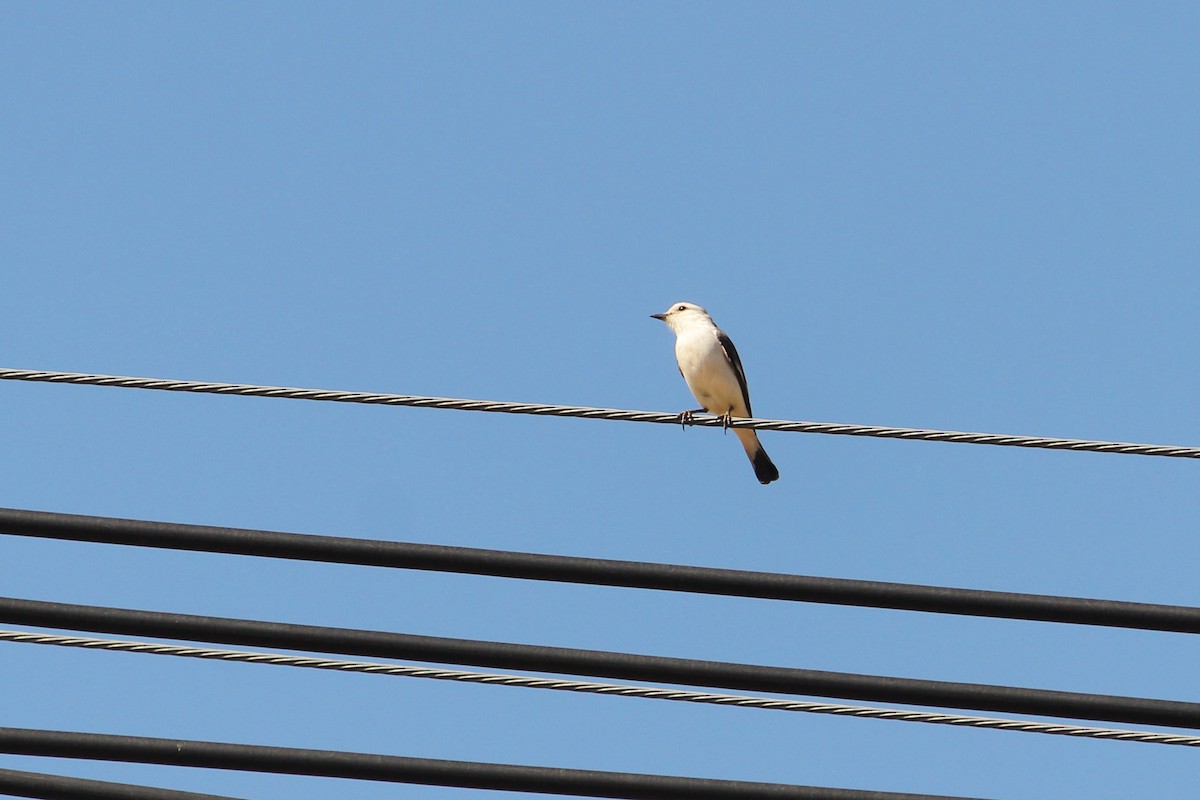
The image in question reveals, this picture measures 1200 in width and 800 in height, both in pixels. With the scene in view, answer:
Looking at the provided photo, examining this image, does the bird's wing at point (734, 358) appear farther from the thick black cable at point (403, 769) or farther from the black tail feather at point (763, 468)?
the thick black cable at point (403, 769)

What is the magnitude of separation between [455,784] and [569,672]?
53cm

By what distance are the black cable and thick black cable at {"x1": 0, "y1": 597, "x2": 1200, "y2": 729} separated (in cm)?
25

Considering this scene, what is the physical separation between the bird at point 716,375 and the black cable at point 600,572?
23.6 ft

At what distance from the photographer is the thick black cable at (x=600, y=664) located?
16.9 ft

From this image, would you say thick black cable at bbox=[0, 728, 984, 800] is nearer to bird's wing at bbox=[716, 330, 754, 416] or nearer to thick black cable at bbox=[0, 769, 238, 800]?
thick black cable at bbox=[0, 769, 238, 800]

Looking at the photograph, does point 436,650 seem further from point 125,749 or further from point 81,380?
point 81,380

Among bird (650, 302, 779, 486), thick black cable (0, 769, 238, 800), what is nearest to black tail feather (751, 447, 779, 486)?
bird (650, 302, 779, 486)

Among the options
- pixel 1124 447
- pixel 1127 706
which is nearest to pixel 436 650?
pixel 1127 706

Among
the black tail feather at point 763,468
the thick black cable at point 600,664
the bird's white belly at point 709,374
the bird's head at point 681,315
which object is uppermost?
the bird's head at point 681,315

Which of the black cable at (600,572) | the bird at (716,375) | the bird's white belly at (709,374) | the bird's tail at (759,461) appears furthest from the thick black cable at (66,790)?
the bird's tail at (759,461)

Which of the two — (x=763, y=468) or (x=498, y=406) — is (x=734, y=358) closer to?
(x=763, y=468)

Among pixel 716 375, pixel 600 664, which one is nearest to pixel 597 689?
pixel 600 664

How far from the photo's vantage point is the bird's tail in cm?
1347

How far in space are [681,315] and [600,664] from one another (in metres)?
8.62
